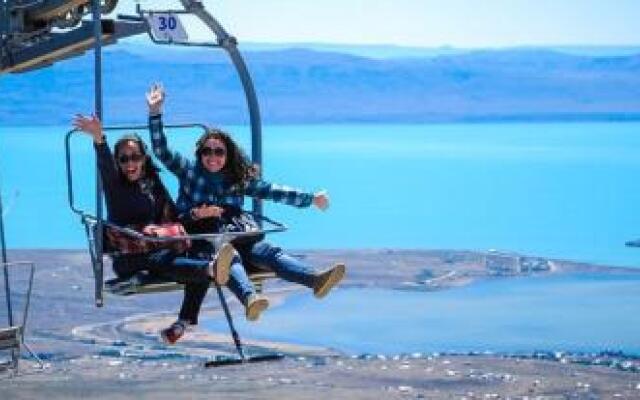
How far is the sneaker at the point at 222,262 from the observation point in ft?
25.6

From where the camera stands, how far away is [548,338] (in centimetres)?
12619

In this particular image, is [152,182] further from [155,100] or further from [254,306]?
[254,306]

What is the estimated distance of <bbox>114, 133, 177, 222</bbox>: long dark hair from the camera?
8266mm

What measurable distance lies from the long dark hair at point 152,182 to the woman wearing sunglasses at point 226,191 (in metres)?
0.07

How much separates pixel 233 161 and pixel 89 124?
941mm

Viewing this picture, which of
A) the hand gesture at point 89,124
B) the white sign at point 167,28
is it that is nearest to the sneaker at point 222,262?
the hand gesture at point 89,124

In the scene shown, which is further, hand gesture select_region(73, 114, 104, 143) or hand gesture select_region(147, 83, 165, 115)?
hand gesture select_region(147, 83, 165, 115)

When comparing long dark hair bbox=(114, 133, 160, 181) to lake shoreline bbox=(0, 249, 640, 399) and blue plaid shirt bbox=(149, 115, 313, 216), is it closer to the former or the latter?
blue plaid shirt bbox=(149, 115, 313, 216)

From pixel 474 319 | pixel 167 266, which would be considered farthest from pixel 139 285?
pixel 474 319

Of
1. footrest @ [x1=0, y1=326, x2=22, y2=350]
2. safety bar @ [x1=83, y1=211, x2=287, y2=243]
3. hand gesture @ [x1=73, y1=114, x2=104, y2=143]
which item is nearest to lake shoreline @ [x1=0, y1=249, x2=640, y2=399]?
footrest @ [x1=0, y1=326, x2=22, y2=350]

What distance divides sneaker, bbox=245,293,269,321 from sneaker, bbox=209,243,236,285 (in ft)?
0.59

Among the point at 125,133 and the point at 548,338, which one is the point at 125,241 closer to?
the point at 125,133

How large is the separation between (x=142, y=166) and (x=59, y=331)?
130377 millimetres

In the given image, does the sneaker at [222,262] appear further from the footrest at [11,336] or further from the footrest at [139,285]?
the footrest at [11,336]
